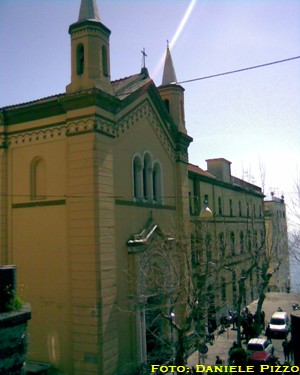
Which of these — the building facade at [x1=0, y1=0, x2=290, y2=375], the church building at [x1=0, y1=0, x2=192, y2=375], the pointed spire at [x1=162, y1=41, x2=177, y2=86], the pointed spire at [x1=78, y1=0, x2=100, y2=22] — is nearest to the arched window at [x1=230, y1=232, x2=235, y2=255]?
the building facade at [x1=0, y1=0, x2=290, y2=375]

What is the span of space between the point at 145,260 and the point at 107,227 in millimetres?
2880

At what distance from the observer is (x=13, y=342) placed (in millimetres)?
6703

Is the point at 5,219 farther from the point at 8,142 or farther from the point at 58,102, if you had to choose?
the point at 58,102

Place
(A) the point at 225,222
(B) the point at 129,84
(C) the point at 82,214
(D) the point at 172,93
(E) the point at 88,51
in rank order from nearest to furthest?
(C) the point at 82,214 → (E) the point at 88,51 → (B) the point at 129,84 → (D) the point at 172,93 → (A) the point at 225,222

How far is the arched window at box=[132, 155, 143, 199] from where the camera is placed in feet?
55.9

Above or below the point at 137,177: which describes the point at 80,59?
above

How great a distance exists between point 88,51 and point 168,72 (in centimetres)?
780

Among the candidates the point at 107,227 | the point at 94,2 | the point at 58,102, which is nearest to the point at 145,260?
the point at 107,227

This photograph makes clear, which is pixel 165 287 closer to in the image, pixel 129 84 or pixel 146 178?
pixel 146 178

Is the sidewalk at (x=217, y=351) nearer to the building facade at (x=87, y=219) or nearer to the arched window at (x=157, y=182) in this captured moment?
the building facade at (x=87, y=219)

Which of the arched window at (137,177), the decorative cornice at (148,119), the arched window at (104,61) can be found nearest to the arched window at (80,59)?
the arched window at (104,61)

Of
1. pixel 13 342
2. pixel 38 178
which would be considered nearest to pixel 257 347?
pixel 38 178

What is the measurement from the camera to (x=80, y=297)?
530 inches

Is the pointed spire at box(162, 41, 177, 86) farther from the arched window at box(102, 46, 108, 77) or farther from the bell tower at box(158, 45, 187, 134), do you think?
the arched window at box(102, 46, 108, 77)
